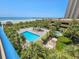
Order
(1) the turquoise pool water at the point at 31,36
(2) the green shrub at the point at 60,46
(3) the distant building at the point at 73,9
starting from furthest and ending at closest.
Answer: (3) the distant building at the point at 73,9
(1) the turquoise pool water at the point at 31,36
(2) the green shrub at the point at 60,46

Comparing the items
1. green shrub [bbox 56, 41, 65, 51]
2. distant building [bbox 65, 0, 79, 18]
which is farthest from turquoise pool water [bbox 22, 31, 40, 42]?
distant building [bbox 65, 0, 79, 18]

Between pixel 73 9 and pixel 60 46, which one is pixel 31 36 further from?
pixel 73 9

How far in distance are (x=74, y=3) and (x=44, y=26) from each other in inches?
501

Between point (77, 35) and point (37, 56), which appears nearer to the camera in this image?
point (37, 56)

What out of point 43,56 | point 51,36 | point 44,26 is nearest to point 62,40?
point 51,36

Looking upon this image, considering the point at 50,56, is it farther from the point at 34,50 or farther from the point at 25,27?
the point at 25,27

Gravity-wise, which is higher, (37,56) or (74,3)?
(74,3)

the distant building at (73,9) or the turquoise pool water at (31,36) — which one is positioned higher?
the distant building at (73,9)

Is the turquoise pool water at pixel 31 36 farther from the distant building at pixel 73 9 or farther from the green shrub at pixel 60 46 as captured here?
the distant building at pixel 73 9

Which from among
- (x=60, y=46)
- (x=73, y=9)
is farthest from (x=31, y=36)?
(x=73, y=9)

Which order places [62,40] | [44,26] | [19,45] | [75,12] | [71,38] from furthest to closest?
[75,12], [44,26], [71,38], [62,40], [19,45]

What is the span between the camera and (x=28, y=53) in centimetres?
775

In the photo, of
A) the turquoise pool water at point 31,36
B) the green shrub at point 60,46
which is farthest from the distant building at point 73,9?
the green shrub at point 60,46

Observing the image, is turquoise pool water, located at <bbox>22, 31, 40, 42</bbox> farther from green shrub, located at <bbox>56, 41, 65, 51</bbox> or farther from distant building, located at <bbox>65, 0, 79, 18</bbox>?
distant building, located at <bbox>65, 0, 79, 18</bbox>
